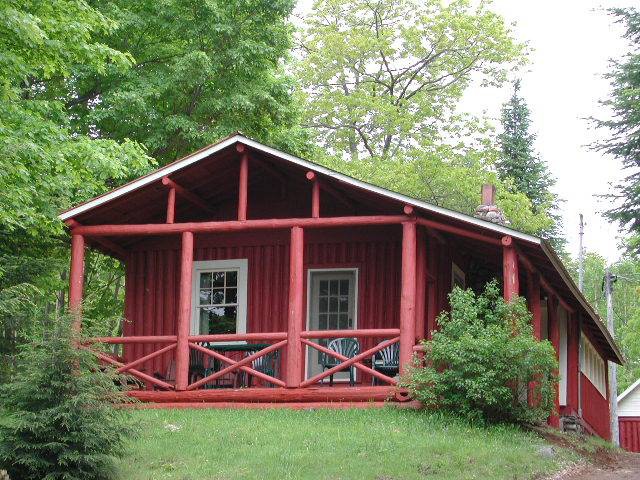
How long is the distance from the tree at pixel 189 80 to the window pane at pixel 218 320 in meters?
5.79

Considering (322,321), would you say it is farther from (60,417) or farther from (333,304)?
(60,417)

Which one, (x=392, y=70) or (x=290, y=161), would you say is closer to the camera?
(x=290, y=161)

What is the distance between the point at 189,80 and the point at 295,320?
9433mm

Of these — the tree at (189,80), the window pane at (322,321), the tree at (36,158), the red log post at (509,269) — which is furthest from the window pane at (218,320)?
the tree at (189,80)

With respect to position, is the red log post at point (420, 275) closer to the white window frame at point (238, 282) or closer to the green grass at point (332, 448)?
the green grass at point (332, 448)

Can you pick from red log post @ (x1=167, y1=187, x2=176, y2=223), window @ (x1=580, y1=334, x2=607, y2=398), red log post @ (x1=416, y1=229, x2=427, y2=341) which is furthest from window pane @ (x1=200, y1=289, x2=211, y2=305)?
window @ (x1=580, y1=334, x2=607, y2=398)

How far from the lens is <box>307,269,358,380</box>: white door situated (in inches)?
726

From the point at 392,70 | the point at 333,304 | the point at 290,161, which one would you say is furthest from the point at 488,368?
the point at 392,70

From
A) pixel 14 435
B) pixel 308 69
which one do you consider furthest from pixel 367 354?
pixel 308 69

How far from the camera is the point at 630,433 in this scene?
1577 inches

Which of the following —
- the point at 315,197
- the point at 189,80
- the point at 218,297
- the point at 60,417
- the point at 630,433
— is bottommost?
the point at 630,433

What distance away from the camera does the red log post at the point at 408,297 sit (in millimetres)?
15586

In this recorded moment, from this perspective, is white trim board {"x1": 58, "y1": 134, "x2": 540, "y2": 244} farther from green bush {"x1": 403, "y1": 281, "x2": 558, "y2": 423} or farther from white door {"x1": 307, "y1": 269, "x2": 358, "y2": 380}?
white door {"x1": 307, "y1": 269, "x2": 358, "y2": 380}

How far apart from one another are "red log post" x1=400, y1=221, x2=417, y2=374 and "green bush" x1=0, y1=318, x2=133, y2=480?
540 centimetres
